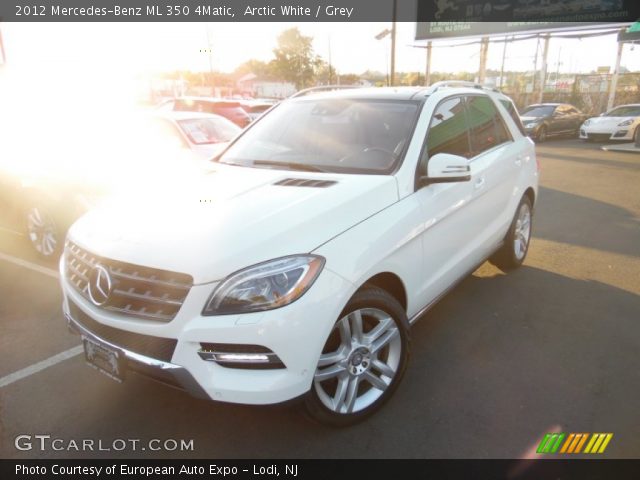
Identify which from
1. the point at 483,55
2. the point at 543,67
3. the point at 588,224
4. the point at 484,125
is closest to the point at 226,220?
the point at 484,125

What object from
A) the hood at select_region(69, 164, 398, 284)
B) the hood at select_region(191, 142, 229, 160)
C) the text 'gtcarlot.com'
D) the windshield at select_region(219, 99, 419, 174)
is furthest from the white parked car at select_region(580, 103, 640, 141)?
the text 'gtcarlot.com'

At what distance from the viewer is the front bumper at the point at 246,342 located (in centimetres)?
209

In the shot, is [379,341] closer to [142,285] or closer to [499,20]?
[142,285]

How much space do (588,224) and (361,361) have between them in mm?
5520

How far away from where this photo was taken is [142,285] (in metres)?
2.25

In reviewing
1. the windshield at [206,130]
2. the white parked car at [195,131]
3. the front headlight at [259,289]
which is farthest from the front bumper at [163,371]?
the windshield at [206,130]

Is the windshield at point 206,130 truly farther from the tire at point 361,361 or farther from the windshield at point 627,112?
the windshield at point 627,112

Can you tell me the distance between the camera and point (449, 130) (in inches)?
140

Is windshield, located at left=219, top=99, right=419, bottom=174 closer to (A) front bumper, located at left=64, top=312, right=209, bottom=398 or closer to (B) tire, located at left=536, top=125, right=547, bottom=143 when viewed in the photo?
(A) front bumper, located at left=64, top=312, right=209, bottom=398

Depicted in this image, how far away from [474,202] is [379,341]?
1.55 metres

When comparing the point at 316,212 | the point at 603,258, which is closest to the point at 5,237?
the point at 316,212

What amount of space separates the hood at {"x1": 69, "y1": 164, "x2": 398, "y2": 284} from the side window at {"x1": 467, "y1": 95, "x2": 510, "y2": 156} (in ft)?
4.92

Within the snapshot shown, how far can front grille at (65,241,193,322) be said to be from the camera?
7.10 feet

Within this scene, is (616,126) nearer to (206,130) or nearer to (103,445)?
(206,130)
